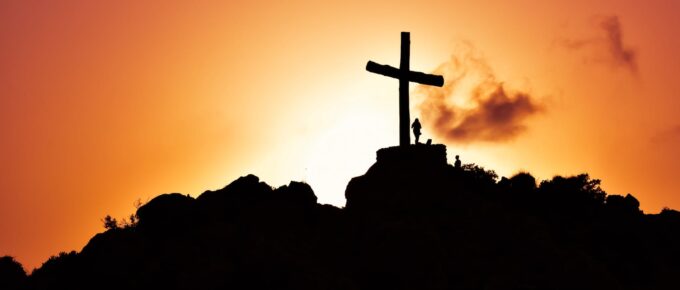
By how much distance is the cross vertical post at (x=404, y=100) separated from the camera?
45.3 metres

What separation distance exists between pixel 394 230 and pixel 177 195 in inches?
519

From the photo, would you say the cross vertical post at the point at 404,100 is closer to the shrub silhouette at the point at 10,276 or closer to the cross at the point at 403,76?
the cross at the point at 403,76

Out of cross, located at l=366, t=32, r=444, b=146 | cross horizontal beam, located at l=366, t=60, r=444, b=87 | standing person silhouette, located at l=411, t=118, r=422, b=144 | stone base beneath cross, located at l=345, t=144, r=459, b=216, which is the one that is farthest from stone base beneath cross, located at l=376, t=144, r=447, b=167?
cross horizontal beam, located at l=366, t=60, r=444, b=87

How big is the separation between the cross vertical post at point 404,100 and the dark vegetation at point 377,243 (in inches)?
42.2

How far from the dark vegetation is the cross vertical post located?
1.07 meters

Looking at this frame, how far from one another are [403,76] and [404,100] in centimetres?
143

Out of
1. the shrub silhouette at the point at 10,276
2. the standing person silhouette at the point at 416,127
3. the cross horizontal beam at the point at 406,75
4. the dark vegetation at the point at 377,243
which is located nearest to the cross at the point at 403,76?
the cross horizontal beam at the point at 406,75

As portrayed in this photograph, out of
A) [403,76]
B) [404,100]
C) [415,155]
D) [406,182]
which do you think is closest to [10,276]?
[406,182]

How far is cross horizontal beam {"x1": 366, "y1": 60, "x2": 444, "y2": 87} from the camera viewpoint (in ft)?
147

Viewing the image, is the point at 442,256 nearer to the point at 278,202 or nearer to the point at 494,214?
the point at 494,214

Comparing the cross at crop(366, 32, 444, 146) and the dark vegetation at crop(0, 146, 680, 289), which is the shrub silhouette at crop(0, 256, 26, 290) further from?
the cross at crop(366, 32, 444, 146)

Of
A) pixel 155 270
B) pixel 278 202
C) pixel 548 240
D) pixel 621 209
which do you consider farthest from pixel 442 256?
pixel 621 209

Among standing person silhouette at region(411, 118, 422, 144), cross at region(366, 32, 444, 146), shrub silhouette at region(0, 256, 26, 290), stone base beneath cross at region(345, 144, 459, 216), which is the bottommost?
shrub silhouette at region(0, 256, 26, 290)

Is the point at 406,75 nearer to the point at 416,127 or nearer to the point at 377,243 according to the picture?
the point at 416,127
